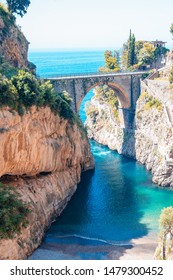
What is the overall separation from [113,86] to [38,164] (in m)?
35.6

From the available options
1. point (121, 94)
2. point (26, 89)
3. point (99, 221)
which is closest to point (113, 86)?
point (121, 94)

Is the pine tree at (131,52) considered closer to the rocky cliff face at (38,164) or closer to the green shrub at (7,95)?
the rocky cliff face at (38,164)

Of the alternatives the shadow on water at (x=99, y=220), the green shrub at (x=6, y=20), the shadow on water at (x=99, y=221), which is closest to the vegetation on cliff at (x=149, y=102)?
the shadow on water at (x=99, y=220)

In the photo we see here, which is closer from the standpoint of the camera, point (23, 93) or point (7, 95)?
point (7, 95)

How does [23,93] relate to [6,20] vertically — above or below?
below

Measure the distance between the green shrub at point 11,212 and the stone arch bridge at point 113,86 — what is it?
31.5 metres

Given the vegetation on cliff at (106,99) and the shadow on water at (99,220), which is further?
the vegetation on cliff at (106,99)

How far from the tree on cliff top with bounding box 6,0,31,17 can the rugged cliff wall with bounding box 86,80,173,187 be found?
1158 inches

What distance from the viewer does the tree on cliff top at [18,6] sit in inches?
2820

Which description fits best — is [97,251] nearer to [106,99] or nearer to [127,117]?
[127,117]

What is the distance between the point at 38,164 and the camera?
54250 millimetres

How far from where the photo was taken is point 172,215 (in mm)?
42375

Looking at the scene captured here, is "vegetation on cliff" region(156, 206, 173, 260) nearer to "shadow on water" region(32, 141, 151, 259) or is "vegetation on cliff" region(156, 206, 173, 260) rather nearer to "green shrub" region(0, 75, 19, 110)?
"shadow on water" region(32, 141, 151, 259)

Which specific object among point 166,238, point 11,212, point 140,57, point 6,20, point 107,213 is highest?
point 6,20
